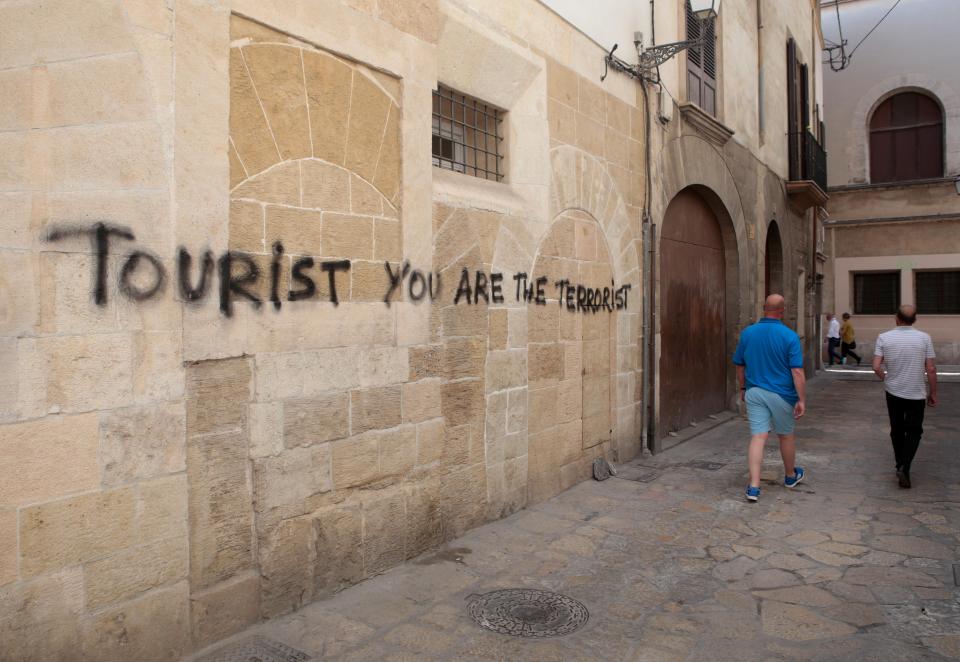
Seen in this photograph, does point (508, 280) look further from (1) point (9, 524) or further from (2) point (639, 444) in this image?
(1) point (9, 524)

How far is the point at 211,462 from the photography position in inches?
128

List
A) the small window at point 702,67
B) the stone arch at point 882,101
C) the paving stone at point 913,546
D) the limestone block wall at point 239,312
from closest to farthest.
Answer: the limestone block wall at point 239,312
the paving stone at point 913,546
the small window at point 702,67
the stone arch at point 882,101

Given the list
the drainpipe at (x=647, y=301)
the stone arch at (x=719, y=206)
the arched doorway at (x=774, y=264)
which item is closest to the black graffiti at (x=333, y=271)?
the drainpipe at (x=647, y=301)

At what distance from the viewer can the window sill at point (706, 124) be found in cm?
830

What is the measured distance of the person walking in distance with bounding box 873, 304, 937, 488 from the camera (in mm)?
5980

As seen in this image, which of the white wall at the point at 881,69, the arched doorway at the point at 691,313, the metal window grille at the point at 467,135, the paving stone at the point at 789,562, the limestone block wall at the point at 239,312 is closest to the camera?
the limestone block wall at the point at 239,312

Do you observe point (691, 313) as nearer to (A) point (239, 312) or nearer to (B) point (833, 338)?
(A) point (239, 312)

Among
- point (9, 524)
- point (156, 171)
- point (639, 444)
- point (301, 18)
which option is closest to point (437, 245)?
point (301, 18)

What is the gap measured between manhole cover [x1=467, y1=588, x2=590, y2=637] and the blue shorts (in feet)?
8.96

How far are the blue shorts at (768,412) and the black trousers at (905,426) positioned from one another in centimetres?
98

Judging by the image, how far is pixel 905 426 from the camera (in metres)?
6.10

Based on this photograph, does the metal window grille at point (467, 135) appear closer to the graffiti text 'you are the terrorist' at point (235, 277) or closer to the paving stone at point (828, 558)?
the graffiti text 'you are the terrorist' at point (235, 277)

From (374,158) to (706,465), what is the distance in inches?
182

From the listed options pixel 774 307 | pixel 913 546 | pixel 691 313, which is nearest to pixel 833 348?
pixel 691 313
